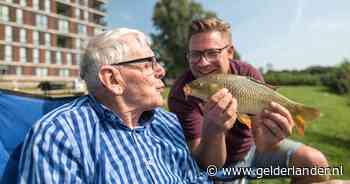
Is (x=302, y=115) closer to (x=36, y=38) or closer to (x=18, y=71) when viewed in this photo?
(x=18, y=71)

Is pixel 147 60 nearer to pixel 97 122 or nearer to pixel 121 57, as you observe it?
pixel 121 57

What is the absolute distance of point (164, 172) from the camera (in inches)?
102

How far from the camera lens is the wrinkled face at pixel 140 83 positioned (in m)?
2.63

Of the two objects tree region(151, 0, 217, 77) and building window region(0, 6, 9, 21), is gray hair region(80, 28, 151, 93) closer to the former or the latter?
tree region(151, 0, 217, 77)

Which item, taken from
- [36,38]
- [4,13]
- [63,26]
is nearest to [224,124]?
[4,13]

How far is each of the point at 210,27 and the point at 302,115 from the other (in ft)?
4.22

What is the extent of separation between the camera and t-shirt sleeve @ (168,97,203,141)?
3.11m

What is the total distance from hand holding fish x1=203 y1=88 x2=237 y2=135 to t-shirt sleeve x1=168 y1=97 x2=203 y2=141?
1.23ft

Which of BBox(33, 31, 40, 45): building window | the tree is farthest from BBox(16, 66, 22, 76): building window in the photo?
the tree

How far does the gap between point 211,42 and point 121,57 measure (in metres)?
1.11

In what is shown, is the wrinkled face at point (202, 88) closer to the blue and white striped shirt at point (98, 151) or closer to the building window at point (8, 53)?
the blue and white striped shirt at point (98, 151)

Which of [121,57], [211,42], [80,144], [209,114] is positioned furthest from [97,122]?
[211,42]

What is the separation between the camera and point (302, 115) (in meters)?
2.52

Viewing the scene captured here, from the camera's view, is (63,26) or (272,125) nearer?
(272,125)
